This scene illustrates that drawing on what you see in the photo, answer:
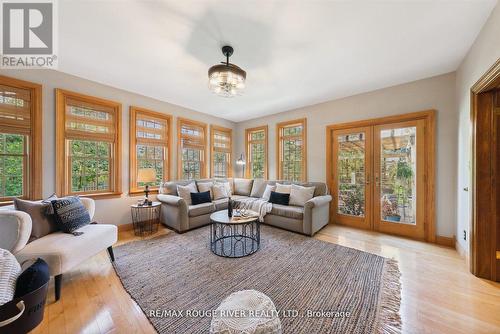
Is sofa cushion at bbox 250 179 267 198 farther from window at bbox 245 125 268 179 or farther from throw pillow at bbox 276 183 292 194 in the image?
throw pillow at bbox 276 183 292 194

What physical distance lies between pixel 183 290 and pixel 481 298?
9.03ft

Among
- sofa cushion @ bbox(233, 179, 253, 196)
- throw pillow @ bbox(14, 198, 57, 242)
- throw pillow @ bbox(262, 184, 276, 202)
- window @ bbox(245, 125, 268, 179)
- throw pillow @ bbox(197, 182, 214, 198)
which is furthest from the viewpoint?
window @ bbox(245, 125, 268, 179)

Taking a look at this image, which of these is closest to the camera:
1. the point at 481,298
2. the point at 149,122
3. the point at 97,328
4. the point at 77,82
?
the point at 97,328

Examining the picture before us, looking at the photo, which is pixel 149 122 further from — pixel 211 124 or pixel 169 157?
pixel 211 124

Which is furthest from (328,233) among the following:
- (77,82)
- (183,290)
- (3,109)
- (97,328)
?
(3,109)

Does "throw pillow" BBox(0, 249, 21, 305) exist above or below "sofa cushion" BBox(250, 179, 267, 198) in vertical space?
below

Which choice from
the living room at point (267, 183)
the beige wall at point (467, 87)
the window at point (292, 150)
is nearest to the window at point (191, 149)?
the living room at point (267, 183)

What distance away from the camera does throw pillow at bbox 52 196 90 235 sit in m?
2.10

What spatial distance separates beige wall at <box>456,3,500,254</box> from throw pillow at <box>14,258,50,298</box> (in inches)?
160

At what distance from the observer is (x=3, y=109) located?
2.59m

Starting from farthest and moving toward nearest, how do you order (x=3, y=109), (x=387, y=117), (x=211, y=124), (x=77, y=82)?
1. (x=211, y=124)
2. (x=387, y=117)
3. (x=77, y=82)
4. (x=3, y=109)

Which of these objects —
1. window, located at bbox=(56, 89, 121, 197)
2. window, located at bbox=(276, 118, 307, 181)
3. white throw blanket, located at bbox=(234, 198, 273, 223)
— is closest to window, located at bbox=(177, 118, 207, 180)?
window, located at bbox=(56, 89, 121, 197)

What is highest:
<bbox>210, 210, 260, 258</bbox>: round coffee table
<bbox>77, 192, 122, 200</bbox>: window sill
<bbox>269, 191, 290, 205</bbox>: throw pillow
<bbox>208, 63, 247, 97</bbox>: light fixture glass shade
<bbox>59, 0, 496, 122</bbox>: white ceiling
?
<bbox>59, 0, 496, 122</bbox>: white ceiling

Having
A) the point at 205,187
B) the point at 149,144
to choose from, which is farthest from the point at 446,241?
the point at 149,144
